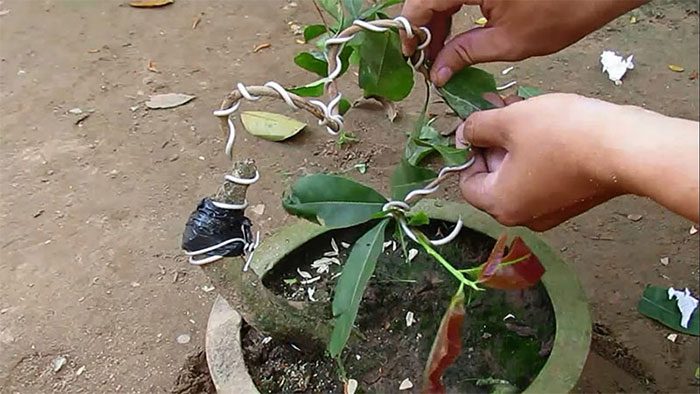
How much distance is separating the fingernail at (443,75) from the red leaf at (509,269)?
193 mm

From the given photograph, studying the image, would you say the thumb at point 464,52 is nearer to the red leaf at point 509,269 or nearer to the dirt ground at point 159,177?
the red leaf at point 509,269

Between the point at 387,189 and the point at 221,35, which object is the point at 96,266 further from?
the point at 221,35

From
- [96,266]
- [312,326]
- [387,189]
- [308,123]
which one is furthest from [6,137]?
[312,326]

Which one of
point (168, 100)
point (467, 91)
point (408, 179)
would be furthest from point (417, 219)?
point (168, 100)

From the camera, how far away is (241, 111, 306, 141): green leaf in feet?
5.47

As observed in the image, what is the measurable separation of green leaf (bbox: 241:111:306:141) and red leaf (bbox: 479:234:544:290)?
2.67 feet

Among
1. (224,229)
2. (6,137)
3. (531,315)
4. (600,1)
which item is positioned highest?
(600,1)

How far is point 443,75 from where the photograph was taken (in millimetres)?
996

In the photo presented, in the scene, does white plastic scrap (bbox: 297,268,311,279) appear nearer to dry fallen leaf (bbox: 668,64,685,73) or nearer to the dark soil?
the dark soil

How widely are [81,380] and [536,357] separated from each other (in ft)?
2.03

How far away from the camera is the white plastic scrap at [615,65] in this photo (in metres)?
1.81

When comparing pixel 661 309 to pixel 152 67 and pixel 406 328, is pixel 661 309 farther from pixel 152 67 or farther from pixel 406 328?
pixel 152 67

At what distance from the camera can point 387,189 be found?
1554 mm

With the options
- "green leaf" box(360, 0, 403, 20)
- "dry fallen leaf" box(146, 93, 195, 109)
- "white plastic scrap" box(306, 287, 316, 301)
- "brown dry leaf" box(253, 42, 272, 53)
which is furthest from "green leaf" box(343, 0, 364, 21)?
"brown dry leaf" box(253, 42, 272, 53)
